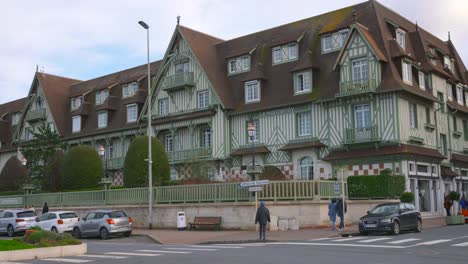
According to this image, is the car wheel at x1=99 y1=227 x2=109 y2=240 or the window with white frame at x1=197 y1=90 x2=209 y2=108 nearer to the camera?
the car wheel at x1=99 y1=227 x2=109 y2=240

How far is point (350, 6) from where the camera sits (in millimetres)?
40000

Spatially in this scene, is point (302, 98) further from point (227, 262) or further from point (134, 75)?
point (227, 262)

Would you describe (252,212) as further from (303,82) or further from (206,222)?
(303,82)

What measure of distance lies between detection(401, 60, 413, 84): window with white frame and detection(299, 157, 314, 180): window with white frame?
772cm

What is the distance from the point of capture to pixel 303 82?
127ft

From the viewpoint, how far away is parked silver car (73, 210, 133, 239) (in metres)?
27.8

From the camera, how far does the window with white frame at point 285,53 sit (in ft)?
133

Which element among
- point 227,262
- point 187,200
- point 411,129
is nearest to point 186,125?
point 187,200

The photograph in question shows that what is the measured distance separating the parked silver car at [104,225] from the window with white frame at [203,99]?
1596 centimetres

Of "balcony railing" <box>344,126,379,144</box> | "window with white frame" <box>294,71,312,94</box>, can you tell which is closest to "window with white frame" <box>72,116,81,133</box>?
"window with white frame" <box>294,71,312,94</box>

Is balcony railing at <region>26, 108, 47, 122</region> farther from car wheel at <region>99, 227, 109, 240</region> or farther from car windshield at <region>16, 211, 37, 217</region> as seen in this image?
car wheel at <region>99, 227, 109, 240</region>

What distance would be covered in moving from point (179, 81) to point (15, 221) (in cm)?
1649

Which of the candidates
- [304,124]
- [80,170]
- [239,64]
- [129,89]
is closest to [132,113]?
[129,89]

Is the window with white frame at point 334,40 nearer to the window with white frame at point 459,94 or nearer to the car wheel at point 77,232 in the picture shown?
the window with white frame at point 459,94
